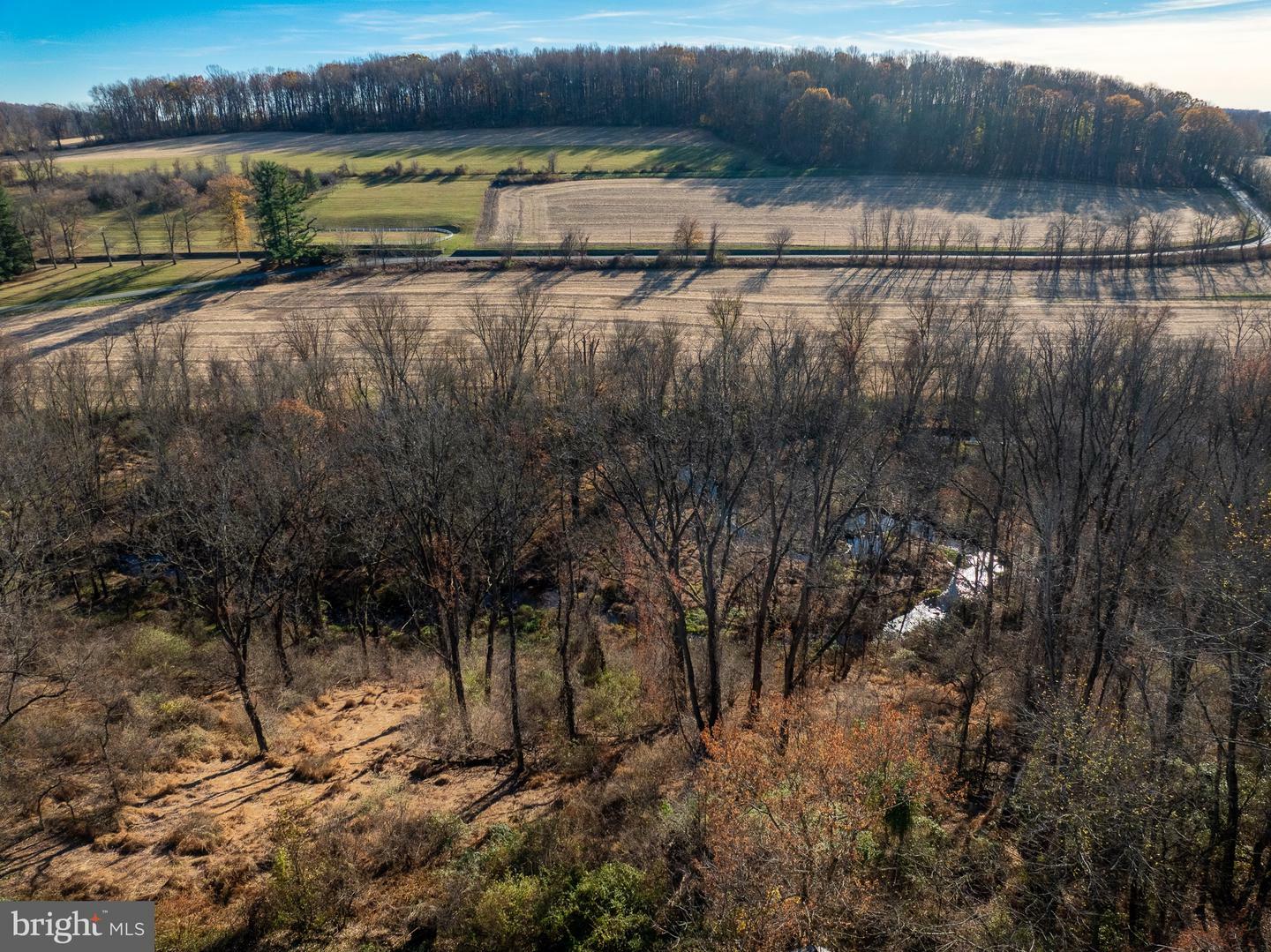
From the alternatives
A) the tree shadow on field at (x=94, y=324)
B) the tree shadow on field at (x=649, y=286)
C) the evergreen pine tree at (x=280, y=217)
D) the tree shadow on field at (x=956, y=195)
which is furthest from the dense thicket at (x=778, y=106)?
the tree shadow on field at (x=94, y=324)

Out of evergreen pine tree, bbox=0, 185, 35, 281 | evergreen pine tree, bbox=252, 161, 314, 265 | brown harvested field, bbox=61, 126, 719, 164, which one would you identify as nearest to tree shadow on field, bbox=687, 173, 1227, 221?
brown harvested field, bbox=61, 126, 719, 164

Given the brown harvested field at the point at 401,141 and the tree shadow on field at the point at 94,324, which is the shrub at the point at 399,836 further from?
the brown harvested field at the point at 401,141

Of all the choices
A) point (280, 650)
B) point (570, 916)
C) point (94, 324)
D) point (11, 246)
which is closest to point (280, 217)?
point (94, 324)

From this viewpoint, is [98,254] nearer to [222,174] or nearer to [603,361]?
[222,174]

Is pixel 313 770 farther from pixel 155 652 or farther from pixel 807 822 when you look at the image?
pixel 807 822

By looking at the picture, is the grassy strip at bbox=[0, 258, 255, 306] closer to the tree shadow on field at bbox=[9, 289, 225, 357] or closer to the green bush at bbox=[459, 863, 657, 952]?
the tree shadow on field at bbox=[9, 289, 225, 357]

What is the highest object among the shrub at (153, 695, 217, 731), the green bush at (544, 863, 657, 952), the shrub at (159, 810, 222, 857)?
the green bush at (544, 863, 657, 952)

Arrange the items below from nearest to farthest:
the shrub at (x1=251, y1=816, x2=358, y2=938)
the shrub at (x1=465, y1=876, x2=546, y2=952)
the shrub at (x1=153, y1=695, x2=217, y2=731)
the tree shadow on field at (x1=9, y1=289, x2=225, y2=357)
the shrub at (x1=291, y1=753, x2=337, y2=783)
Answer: the shrub at (x1=465, y1=876, x2=546, y2=952) < the shrub at (x1=251, y1=816, x2=358, y2=938) < the shrub at (x1=291, y1=753, x2=337, y2=783) < the shrub at (x1=153, y1=695, x2=217, y2=731) < the tree shadow on field at (x1=9, y1=289, x2=225, y2=357)
